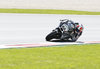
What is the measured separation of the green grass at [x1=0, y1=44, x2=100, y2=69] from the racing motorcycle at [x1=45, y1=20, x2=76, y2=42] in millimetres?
1283

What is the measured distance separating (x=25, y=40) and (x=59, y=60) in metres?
4.32

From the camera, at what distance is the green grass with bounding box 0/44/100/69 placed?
7942mm

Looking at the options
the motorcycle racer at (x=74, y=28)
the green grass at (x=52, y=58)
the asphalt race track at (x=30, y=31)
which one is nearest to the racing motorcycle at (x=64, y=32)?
the motorcycle racer at (x=74, y=28)

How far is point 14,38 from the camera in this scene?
1314cm

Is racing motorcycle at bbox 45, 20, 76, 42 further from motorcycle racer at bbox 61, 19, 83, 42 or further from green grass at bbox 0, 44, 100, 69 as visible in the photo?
green grass at bbox 0, 44, 100, 69

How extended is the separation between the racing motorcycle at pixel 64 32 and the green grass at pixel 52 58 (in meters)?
1.28

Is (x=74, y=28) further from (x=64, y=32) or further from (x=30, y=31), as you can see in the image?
(x=30, y=31)

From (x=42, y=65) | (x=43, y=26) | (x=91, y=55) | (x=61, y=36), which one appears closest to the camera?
(x=42, y=65)

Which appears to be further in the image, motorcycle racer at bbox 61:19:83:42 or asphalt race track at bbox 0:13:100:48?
asphalt race track at bbox 0:13:100:48

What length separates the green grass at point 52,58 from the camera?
794 cm

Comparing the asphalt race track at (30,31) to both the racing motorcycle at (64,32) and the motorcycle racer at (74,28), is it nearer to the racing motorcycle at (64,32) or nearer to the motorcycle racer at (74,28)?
the racing motorcycle at (64,32)

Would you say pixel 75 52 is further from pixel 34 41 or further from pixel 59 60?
pixel 34 41

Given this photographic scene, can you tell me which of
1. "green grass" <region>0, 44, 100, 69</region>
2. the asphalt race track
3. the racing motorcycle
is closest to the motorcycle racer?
the racing motorcycle

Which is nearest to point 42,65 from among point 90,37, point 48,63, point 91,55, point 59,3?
point 48,63
